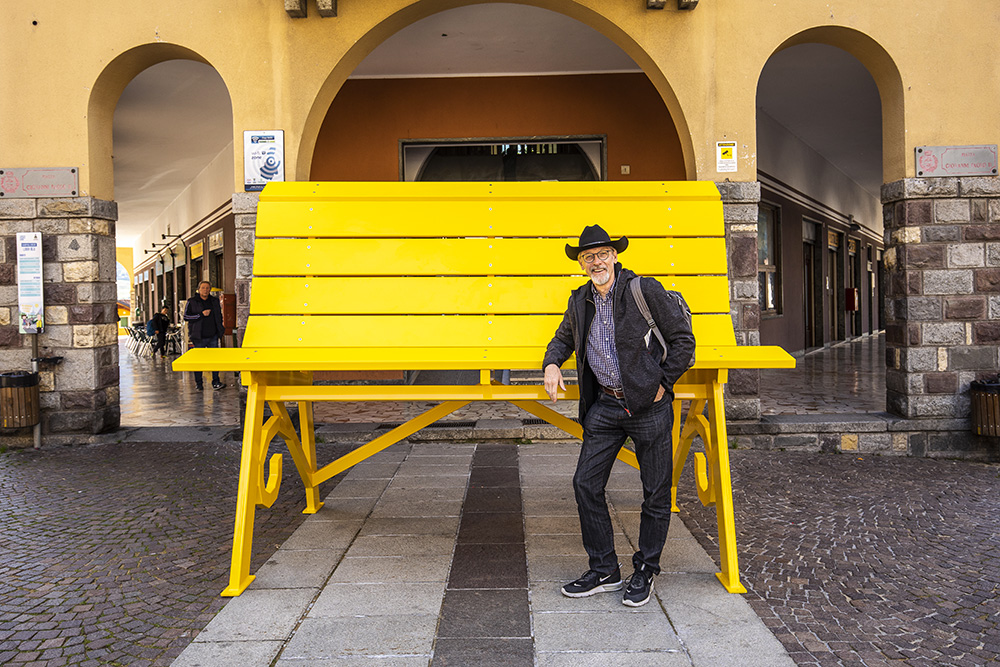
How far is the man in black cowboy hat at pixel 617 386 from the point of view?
3.12 meters

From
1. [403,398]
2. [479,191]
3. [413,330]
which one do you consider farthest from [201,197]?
[403,398]

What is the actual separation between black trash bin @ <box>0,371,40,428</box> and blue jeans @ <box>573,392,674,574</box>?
5636mm

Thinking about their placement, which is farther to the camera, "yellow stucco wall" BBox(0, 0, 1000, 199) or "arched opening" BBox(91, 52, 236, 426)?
"arched opening" BBox(91, 52, 236, 426)

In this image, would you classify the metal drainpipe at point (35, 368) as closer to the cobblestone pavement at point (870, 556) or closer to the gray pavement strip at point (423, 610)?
the gray pavement strip at point (423, 610)

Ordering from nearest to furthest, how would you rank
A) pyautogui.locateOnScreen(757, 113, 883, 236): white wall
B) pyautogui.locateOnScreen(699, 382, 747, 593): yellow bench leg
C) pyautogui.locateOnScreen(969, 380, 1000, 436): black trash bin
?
1. pyautogui.locateOnScreen(699, 382, 747, 593): yellow bench leg
2. pyautogui.locateOnScreen(969, 380, 1000, 436): black trash bin
3. pyautogui.locateOnScreen(757, 113, 883, 236): white wall

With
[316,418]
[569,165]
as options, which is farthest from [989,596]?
[569,165]

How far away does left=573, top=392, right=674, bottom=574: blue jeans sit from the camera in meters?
3.22

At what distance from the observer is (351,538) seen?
413 cm

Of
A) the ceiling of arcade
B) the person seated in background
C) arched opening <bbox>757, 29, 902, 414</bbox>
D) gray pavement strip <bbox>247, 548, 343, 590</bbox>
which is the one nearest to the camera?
gray pavement strip <bbox>247, 548, 343, 590</bbox>

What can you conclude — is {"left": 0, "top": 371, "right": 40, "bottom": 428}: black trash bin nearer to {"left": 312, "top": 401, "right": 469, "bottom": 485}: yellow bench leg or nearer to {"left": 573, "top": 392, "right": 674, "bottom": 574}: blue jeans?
{"left": 312, "top": 401, "right": 469, "bottom": 485}: yellow bench leg

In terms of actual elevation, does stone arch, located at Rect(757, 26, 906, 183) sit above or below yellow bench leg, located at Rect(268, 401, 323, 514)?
above

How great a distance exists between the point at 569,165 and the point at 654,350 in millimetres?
7653

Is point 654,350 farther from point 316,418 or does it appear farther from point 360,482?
point 316,418

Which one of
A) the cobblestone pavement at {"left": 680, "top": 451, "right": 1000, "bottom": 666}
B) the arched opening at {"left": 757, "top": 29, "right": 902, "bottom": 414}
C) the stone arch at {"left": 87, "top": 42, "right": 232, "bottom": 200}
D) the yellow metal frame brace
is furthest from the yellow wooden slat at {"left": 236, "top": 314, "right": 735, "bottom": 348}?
the arched opening at {"left": 757, "top": 29, "right": 902, "bottom": 414}
